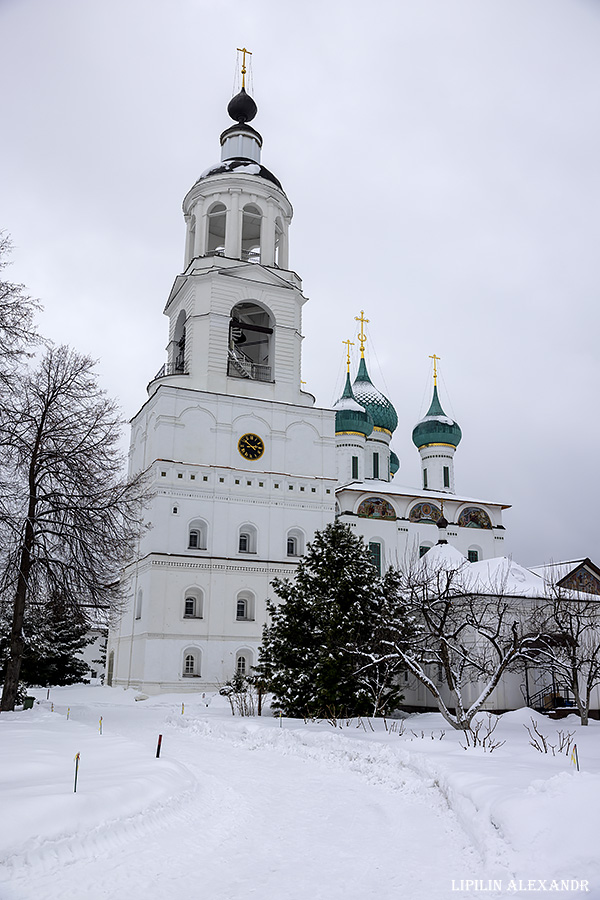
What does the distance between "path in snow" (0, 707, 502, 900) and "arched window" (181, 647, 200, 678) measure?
1794 cm

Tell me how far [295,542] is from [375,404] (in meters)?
16.8

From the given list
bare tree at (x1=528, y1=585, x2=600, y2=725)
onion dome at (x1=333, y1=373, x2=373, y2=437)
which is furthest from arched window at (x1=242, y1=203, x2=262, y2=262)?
bare tree at (x1=528, y1=585, x2=600, y2=725)

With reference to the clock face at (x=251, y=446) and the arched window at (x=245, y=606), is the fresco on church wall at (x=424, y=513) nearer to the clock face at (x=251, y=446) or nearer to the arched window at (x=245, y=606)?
the clock face at (x=251, y=446)

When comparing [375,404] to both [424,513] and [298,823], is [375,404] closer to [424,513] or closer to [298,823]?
[424,513]

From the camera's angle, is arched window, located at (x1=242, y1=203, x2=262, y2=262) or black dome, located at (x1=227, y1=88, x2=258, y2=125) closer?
arched window, located at (x1=242, y1=203, x2=262, y2=262)

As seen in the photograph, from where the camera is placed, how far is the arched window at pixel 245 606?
3045 cm

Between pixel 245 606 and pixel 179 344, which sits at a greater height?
pixel 179 344

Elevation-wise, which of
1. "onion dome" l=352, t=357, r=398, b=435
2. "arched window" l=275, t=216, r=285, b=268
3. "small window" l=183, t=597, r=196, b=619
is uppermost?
"arched window" l=275, t=216, r=285, b=268

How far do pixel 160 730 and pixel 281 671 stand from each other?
3.98m

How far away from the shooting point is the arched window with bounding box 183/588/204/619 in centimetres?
2977

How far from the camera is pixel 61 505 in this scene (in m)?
16.7

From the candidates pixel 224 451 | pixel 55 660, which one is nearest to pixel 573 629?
pixel 224 451

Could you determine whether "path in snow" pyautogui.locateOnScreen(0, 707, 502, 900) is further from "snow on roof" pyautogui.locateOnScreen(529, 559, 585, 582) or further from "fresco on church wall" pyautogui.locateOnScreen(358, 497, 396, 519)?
"fresco on church wall" pyautogui.locateOnScreen(358, 497, 396, 519)

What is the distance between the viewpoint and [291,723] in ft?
54.1
